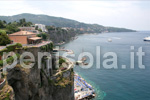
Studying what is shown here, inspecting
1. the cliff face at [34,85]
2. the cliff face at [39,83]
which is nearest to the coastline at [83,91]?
the cliff face at [39,83]

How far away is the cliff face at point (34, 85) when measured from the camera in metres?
23.2

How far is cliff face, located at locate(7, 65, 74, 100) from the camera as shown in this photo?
23250 millimetres

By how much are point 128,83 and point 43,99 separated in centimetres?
3229

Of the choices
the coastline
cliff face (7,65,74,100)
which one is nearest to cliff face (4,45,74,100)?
cliff face (7,65,74,100)

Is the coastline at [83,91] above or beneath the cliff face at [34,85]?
beneath

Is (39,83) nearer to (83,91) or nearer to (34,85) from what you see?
(34,85)

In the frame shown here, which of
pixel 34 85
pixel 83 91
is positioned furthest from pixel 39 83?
pixel 83 91

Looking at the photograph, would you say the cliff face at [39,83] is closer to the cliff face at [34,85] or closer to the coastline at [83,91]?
the cliff face at [34,85]

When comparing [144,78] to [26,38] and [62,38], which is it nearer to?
[26,38]

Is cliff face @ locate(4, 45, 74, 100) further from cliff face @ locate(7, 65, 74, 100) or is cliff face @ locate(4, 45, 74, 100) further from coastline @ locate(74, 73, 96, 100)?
coastline @ locate(74, 73, 96, 100)

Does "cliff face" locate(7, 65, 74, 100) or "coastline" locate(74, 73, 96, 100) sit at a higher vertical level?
"cliff face" locate(7, 65, 74, 100)

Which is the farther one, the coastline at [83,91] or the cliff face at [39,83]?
the coastline at [83,91]

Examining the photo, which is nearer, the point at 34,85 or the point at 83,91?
the point at 34,85

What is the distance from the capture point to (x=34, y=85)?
25016 mm
